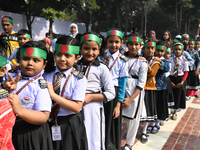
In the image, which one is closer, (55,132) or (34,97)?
(34,97)

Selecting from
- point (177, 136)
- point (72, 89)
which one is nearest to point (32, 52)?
point (72, 89)

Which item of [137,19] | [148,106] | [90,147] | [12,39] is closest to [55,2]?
[12,39]

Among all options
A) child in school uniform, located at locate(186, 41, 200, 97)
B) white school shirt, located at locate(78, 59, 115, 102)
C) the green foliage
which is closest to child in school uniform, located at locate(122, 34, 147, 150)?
white school shirt, located at locate(78, 59, 115, 102)

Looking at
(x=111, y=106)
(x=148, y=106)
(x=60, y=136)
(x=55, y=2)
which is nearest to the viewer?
(x=60, y=136)

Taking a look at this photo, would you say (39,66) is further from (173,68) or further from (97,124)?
(173,68)

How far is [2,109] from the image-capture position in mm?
1279

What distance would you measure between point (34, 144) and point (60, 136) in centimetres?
28

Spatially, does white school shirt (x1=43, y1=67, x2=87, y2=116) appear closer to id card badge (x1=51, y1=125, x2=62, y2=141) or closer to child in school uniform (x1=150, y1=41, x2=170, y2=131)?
id card badge (x1=51, y1=125, x2=62, y2=141)

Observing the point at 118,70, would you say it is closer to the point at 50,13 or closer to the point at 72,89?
the point at 72,89

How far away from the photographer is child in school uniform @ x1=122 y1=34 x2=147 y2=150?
10.2 feet

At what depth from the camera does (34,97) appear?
159 centimetres

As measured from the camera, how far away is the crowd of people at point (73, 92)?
61.6 inches

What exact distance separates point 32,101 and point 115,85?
137cm

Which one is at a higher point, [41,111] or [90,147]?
[41,111]
